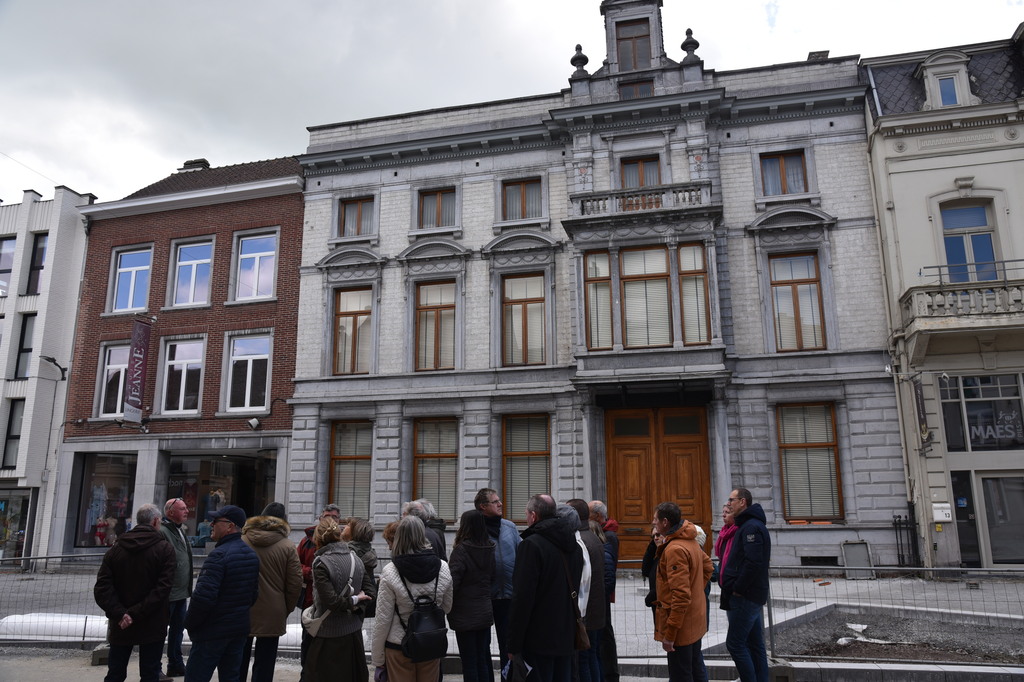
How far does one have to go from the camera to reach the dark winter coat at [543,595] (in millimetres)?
5648

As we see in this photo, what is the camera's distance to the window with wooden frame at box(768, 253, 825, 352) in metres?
17.8

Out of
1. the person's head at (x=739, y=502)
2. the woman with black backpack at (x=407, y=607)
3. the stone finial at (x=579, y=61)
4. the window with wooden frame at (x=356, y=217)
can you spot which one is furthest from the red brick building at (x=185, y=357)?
the person's head at (x=739, y=502)

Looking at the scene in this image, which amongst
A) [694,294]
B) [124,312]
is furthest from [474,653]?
[124,312]

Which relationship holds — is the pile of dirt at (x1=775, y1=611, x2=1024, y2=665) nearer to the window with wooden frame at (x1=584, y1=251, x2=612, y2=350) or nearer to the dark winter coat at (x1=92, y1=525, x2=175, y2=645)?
the dark winter coat at (x1=92, y1=525, x2=175, y2=645)

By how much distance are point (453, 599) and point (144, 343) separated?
18.3 metres

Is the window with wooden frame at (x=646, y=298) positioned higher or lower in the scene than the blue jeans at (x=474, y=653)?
higher

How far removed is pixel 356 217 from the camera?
21406 mm

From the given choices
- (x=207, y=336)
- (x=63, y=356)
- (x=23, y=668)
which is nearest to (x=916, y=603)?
(x=23, y=668)

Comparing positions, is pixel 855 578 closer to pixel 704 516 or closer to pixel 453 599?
pixel 704 516

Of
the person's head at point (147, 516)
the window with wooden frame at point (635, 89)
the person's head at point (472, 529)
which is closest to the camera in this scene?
the person's head at point (472, 529)

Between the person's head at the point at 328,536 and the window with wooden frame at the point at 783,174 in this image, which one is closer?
the person's head at the point at 328,536

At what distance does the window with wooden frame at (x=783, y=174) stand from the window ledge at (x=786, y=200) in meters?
0.27

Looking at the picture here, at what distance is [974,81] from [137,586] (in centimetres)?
1983

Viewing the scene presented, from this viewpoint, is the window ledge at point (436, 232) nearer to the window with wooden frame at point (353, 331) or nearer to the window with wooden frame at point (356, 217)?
the window with wooden frame at point (356, 217)
